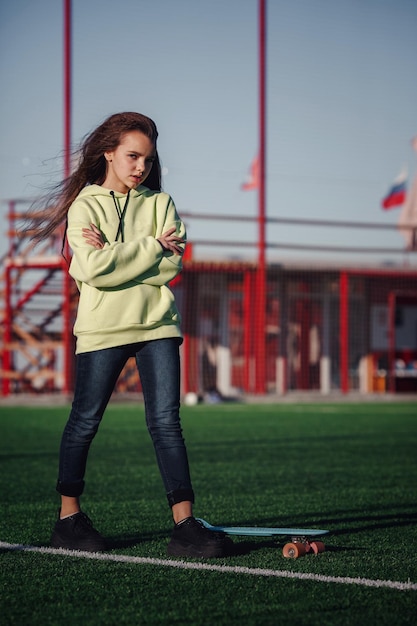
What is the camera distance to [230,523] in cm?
467

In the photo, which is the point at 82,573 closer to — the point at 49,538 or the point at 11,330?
A: the point at 49,538

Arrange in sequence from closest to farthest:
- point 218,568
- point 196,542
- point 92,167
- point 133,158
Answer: point 218,568 < point 196,542 < point 133,158 < point 92,167

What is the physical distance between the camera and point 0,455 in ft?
27.0

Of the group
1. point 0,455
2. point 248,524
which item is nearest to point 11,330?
point 0,455

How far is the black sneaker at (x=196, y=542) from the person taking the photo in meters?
3.70

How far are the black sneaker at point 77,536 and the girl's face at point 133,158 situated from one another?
4.09 ft

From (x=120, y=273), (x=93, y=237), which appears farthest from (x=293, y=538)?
(x=93, y=237)

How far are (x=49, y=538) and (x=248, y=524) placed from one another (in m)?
0.90

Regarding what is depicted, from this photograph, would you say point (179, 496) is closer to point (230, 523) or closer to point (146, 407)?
point (146, 407)

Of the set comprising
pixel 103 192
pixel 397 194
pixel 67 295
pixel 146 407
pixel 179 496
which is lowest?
pixel 179 496

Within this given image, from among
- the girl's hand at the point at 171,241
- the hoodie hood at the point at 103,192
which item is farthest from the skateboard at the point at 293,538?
the hoodie hood at the point at 103,192

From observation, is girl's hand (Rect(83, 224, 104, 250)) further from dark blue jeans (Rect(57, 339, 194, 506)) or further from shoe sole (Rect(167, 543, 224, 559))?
shoe sole (Rect(167, 543, 224, 559))

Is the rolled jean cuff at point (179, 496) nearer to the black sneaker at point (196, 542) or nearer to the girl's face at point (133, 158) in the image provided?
the black sneaker at point (196, 542)

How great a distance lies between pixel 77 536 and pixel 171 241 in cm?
112
